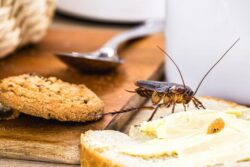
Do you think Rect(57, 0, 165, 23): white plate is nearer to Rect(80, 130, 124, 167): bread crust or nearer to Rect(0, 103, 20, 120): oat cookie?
Rect(0, 103, 20, 120): oat cookie

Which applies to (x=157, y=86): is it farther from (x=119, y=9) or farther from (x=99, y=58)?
(x=119, y=9)

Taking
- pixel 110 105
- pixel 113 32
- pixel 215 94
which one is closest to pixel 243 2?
pixel 215 94

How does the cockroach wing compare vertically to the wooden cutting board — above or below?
above

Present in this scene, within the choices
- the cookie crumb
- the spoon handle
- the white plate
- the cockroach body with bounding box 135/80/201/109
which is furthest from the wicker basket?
the cookie crumb

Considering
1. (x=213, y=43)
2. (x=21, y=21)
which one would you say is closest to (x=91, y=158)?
(x=213, y=43)

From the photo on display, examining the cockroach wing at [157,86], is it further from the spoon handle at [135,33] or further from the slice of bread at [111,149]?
the spoon handle at [135,33]

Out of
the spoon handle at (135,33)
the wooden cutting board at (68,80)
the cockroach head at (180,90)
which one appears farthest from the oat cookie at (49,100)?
the spoon handle at (135,33)

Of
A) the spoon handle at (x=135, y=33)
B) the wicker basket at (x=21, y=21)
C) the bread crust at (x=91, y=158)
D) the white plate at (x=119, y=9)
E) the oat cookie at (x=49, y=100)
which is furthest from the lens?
the white plate at (x=119, y=9)
